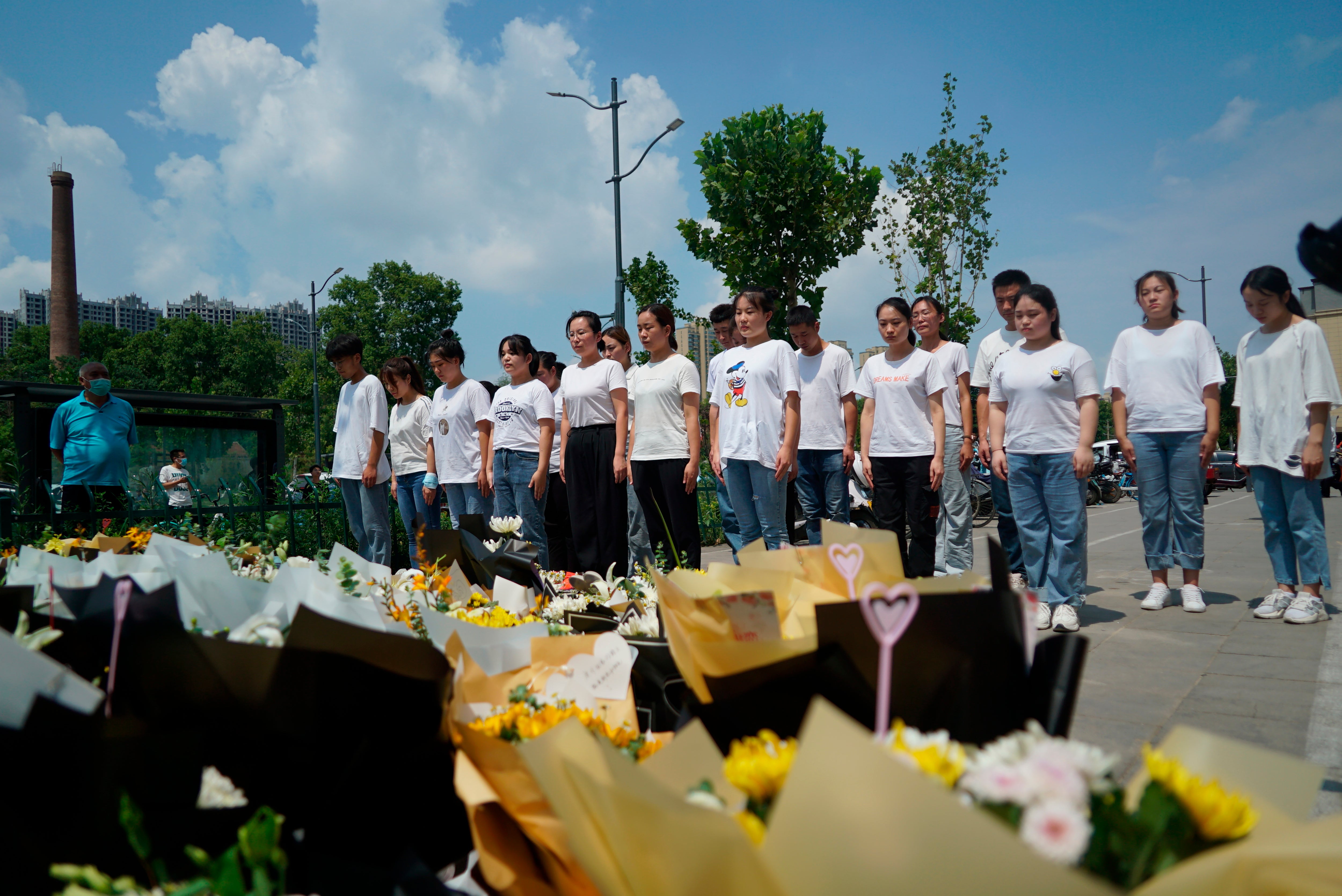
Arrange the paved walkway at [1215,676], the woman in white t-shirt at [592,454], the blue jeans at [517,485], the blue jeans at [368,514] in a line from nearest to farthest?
the paved walkway at [1215,676] < the woman in white t-shirt at [592,454] < the blue jeans at [517,485] < the blue jeans at [368,514]

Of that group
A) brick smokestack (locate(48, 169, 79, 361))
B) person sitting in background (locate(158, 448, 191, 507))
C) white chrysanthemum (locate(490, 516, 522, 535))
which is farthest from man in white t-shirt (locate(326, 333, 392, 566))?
brick smokestack (locate(48, 169, 79, 361))

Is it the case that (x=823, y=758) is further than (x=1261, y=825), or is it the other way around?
(x=1261, y=825)

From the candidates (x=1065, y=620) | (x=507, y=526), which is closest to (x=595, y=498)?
(x=1065, y=620)

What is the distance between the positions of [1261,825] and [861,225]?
46.7 ft

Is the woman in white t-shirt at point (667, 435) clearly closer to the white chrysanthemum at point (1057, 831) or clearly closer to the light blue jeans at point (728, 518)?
the light blue jeans at point (728, 518)

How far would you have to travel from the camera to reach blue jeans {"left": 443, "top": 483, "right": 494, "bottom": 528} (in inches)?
255

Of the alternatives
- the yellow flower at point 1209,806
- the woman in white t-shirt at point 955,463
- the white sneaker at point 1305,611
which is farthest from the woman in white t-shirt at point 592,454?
the yellow flower at point 1209,806

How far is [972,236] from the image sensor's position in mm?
14016

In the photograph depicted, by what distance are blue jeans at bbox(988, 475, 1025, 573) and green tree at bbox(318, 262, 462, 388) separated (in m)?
44.1

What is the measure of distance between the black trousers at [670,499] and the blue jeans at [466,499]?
5.12ft

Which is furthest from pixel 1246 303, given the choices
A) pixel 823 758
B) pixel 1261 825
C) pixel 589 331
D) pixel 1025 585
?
pixel 823 758

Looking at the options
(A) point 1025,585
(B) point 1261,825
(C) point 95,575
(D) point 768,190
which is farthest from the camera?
(D) point 768,190

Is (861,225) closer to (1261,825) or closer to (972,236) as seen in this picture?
(972,236)

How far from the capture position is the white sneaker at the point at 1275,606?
15.2 feet
